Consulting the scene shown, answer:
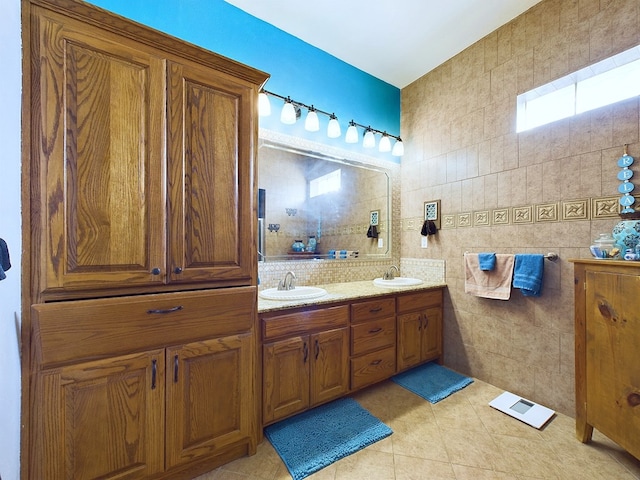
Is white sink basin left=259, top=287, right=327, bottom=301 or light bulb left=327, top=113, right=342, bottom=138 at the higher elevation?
light bulb left=327, top=113, right=342, bottom=138

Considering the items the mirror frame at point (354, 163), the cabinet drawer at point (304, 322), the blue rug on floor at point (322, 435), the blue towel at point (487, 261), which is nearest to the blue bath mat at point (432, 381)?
the blue rug on floor at point (322, 435)

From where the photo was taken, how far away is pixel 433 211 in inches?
104

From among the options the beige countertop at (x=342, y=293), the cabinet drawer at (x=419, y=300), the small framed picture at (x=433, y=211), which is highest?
the small framed picture at (x=433, y=211)

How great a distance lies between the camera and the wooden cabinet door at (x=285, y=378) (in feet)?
5.22

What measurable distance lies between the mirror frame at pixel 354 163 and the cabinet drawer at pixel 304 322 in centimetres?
61

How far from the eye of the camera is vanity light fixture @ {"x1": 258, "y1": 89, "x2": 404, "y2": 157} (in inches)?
81.5

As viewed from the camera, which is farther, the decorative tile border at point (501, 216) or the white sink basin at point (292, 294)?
the decorative tile border at point (501, 216)

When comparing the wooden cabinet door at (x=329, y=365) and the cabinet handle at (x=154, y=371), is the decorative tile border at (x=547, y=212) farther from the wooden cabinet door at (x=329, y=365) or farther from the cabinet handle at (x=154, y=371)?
the cabinet handle at (x=154, y=371)

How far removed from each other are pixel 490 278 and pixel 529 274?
0.29 metres

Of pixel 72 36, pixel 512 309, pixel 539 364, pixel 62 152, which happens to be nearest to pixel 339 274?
pixel 512 309

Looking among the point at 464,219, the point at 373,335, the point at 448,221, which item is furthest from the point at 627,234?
the point at 373,335

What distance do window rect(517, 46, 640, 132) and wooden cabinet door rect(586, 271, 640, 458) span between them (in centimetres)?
117

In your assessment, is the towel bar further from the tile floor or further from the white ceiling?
the white ceiling

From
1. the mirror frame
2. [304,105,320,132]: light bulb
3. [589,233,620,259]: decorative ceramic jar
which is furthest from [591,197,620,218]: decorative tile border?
[304,105,320,132]: light bulb
